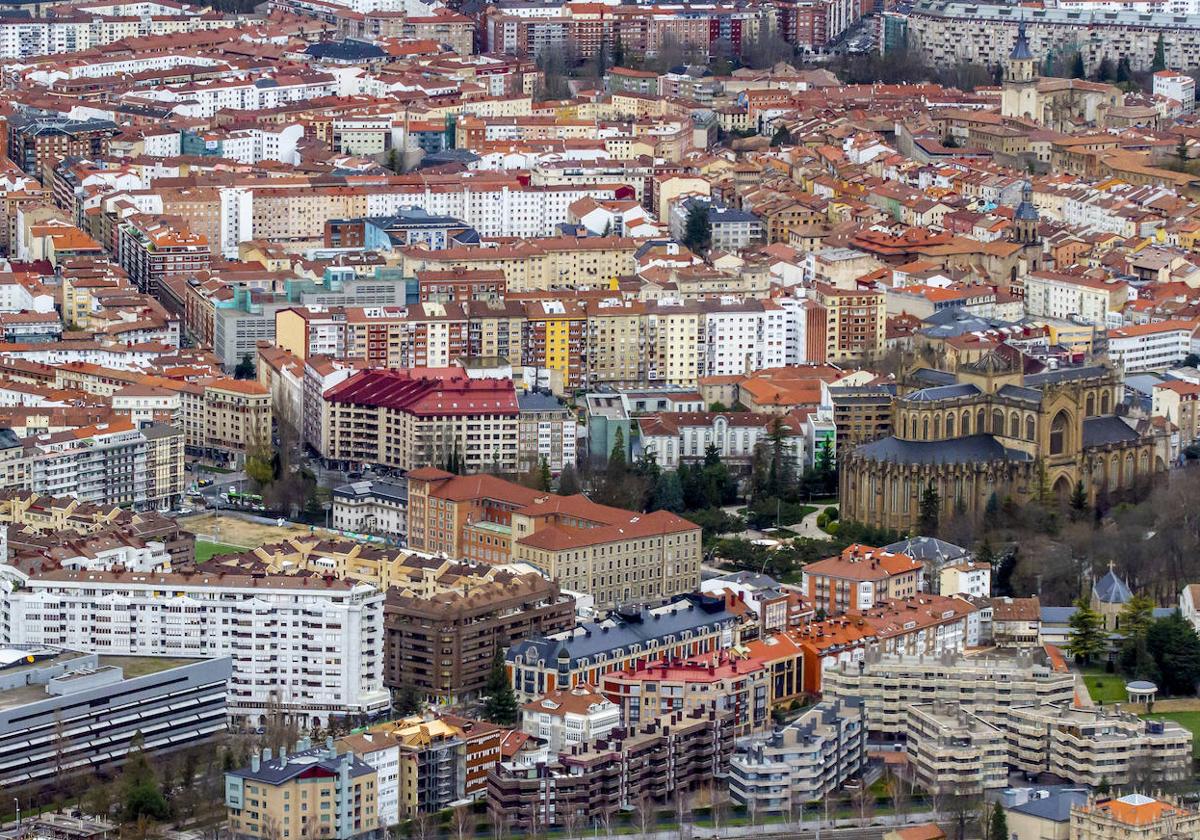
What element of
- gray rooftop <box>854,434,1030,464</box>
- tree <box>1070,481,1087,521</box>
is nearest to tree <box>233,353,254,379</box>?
gray rooftop <box>854,434,1030,464</box>

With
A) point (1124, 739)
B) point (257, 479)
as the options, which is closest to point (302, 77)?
point (257, 479)

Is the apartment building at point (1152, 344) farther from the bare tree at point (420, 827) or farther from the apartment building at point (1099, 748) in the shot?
the bare tree at point (420, 827)

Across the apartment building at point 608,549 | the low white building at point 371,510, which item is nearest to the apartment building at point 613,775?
the apartment building at point 608,549

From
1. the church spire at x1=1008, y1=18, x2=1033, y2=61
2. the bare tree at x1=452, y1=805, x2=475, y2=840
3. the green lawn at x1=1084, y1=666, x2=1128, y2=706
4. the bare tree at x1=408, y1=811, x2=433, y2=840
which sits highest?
the church spire at x1=1008, y1=18, x2=1033, y2=61

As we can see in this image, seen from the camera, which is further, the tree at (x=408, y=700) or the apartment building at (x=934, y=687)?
the tree at (x=408, y=700)

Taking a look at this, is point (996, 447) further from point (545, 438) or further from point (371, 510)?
point (371, 510)

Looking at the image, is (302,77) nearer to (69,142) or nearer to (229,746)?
(69,142)

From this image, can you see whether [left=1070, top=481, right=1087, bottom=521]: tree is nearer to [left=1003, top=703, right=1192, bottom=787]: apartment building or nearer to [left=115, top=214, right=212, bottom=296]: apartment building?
[left=1003, top=703, right=1192, bottom=787]: apartment building

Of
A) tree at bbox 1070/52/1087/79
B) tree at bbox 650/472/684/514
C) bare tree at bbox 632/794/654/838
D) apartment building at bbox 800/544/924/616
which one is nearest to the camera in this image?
bare tree at bbox 632/794/654/838
